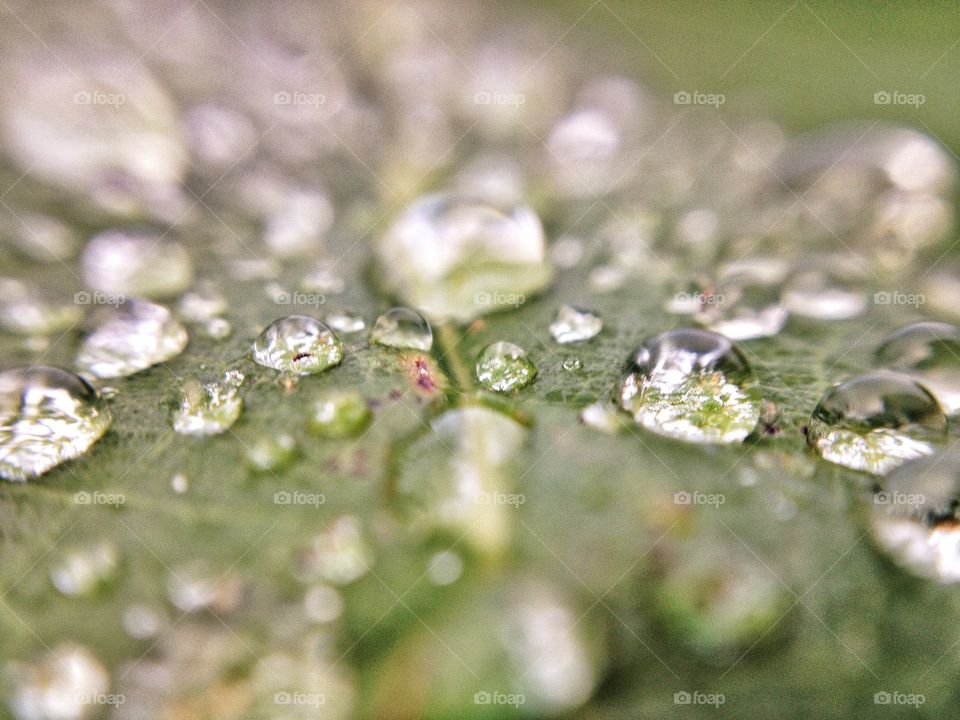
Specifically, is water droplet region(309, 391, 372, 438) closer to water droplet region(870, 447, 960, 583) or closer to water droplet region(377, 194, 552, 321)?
water droplet region(377, 194, 552, 321)

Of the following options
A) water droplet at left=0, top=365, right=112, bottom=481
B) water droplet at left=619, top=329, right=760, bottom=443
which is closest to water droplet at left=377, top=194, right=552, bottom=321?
water droplet at left=619, top=329, right=760, bottom=443

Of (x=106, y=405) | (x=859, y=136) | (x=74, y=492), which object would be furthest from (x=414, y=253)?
(x=859, y=136)

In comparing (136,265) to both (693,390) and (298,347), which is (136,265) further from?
(693,390)

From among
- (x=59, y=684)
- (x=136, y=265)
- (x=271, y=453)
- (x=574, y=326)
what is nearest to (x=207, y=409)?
(x=271, y=453)

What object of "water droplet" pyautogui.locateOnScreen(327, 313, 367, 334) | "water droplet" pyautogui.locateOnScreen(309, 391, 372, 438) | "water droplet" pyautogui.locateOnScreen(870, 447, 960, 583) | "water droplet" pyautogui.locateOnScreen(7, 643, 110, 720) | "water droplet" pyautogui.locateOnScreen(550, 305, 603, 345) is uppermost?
"water droplet" pyautogui.locateOnScreen(327, 313, 367, 334)

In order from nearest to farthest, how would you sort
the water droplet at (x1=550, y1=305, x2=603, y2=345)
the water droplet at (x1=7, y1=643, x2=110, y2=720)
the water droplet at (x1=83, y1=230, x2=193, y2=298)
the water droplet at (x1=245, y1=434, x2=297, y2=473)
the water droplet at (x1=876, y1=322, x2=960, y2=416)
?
the water droplet at (x1=7, y1=643, x2=110, y2=720), the water droplet at (x1=245, y1=434, x2=297, y2=473), the water droplet at (x1=876, y1=322, x2=960, y2=416), the water droplet at (x1=550, y1=305, x2=603, y2=345), the water droplet at (x1=83, y1=230, x2=193, y2=298)
